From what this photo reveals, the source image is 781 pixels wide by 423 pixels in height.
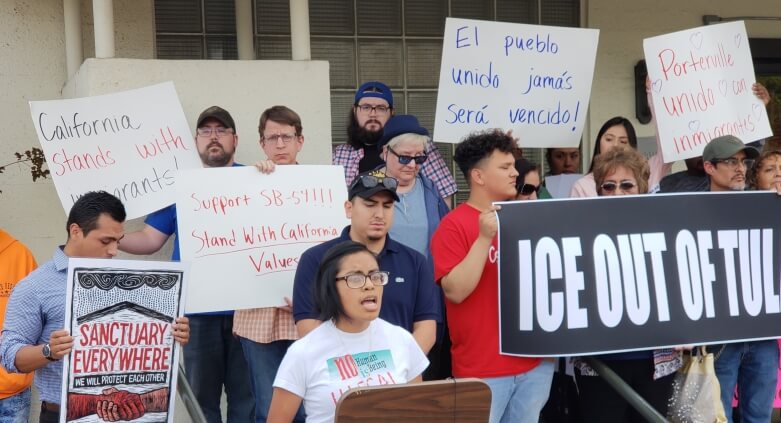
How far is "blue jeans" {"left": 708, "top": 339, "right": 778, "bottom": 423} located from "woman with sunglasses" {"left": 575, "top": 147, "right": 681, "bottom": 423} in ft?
0.99

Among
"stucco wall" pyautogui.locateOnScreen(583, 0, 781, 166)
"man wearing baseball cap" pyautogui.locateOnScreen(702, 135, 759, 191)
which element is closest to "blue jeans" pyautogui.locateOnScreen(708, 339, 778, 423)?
"man wearing baseball cap" pyautogui.locateOnScreen(702, 135, 759, 191)

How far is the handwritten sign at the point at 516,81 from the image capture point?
18.1 feet

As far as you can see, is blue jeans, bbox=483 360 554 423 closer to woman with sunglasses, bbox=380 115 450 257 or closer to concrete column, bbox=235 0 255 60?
woman with sunglasses, bbox=380 115 450 257

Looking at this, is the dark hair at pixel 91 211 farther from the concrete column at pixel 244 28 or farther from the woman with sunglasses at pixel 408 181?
the concrete column at pixel 244 28

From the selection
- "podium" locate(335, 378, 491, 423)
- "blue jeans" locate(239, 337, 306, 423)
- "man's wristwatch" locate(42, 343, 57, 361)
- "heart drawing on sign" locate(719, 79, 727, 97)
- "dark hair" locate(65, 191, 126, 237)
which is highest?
"heart drawing on sign" locate(719, 79, 727, 97)

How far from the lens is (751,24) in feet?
25.6

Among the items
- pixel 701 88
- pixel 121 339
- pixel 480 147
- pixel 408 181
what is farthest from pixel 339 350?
pixel 701 88

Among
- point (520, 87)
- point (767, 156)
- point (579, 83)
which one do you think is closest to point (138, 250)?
point (520, 87)

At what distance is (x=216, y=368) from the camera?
4914 mm

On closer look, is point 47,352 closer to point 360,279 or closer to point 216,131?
point 360,279

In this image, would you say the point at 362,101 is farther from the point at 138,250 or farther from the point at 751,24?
the point at 751,24

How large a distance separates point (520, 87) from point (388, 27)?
2.10 meters

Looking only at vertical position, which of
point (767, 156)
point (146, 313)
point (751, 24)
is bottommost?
point (146, 313)

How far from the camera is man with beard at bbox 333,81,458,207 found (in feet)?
17.2
